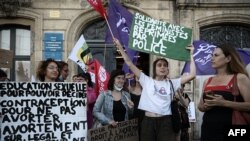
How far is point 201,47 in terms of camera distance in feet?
24.7

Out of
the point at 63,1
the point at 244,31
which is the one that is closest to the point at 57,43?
the point at 63,1

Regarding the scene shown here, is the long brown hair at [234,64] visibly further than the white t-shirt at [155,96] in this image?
No

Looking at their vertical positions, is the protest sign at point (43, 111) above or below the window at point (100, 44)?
below

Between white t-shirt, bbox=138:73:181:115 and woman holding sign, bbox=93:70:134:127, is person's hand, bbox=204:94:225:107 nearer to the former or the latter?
white t-shirt, bbox=138:73:181:115

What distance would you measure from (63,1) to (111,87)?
699cm

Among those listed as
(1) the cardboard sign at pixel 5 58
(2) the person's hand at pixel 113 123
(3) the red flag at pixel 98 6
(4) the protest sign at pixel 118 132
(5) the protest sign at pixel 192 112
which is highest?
(3) the red flag at pixel 98 6

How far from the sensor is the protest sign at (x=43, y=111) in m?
5.29

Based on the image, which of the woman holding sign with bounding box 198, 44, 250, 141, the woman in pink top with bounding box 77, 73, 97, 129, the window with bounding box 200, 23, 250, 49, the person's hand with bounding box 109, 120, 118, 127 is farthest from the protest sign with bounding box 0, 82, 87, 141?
the window with bounding box 200, 23, 250, 49

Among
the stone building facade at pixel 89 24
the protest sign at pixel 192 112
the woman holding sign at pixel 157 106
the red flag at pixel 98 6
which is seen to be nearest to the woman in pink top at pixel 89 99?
the woman holding sign at pixel 157 106

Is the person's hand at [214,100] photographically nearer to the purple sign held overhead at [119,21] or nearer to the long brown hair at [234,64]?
the long brown hair at [234,64]

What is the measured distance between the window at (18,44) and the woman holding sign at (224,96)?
9382 millimetres

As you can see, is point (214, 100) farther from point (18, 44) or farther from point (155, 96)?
point (18, 44)

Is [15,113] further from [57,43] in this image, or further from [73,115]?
[57,43]

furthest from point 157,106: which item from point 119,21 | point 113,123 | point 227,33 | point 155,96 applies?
point 227,33
